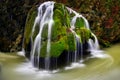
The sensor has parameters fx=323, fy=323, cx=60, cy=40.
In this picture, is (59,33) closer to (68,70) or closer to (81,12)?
(68,70)

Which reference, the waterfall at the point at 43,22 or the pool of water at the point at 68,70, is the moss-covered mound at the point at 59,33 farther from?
the pool of water at the point at 68,70

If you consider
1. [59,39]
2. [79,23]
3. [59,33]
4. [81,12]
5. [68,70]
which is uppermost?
[81,12]

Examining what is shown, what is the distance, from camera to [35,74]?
8.02 m

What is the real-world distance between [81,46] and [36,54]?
144 cm

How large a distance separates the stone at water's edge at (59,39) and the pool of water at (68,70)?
0.26m

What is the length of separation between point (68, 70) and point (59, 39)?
35.5 inches

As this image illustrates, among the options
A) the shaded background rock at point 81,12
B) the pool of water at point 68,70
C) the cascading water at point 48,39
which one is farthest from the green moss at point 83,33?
the shaded background rock at point 81,12

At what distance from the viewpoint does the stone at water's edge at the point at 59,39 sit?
854 cm

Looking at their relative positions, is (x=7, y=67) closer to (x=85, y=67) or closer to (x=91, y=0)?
(x=85, y=67)

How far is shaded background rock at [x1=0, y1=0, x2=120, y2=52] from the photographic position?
9898mm

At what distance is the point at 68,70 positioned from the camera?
836 centimetres

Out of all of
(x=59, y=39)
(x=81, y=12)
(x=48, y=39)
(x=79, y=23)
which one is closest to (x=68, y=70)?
(x=59, y=39)

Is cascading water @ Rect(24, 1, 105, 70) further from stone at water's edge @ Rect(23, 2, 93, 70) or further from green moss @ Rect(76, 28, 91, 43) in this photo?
green moss @ Rect(76, 28, 91, 43)

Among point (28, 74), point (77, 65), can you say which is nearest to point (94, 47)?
point (77, 65)
